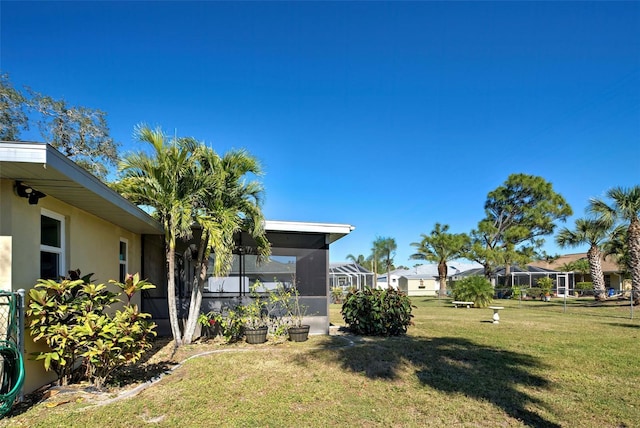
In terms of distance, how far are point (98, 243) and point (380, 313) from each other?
6.38m

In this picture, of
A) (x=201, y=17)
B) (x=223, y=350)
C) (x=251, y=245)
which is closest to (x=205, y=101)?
(x=201, y=17)

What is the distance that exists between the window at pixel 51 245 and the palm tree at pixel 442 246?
28.5 meters

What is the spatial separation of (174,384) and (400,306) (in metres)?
6.00

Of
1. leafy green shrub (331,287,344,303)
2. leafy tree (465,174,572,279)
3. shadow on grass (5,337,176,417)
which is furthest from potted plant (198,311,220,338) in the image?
leafy tree (465,174,572,279)

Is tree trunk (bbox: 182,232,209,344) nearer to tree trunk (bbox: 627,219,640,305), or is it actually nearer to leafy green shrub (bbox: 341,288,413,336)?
leafy green shrub (bbox: 341,288,413,336)

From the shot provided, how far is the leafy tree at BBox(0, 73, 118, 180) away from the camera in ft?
52.6

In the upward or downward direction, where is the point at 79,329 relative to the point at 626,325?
upward

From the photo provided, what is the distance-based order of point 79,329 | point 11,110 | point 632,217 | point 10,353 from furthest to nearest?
point 632,217 < point 11,110 < point 79,329 < point 10,353

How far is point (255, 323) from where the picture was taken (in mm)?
8898

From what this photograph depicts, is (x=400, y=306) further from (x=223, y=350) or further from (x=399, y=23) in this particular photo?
(x=399, y=23)

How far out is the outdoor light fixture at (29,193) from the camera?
4.59m

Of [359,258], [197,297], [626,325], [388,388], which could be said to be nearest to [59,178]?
[197,297]

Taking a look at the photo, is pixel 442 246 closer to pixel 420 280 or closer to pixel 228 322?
pixel 420 280

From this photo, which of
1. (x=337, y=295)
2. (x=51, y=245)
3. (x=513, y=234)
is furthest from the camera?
(x=513, y=234)
